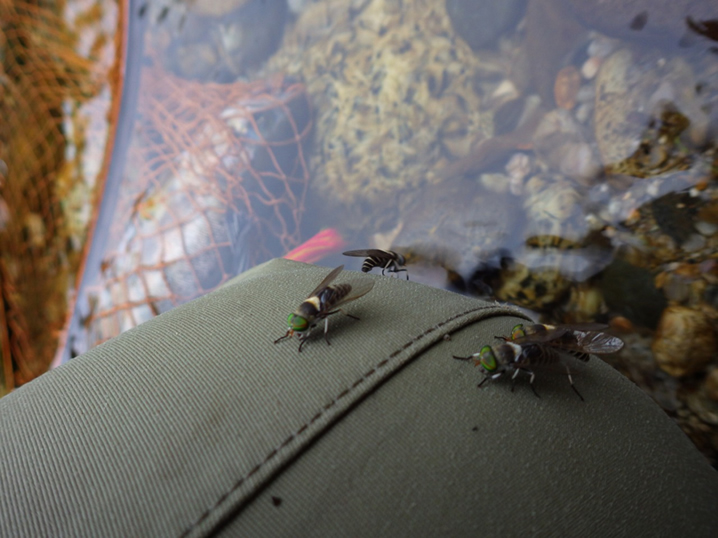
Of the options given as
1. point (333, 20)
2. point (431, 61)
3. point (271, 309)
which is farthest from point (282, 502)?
point (333, 20)

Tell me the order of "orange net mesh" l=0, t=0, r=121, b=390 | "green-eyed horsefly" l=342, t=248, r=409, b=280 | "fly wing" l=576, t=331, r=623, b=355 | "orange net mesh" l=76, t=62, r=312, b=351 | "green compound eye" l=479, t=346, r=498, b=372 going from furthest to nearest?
"orange net mesh" l=0, t=0, r=121, b=390
"orange net mesh" l=76, t=62, r=312, b=351
"green-eyed horsefly" l=342, t=248, r=409, b=280
"fly wing" l=576, t=331, r=623, b=355
"green compound eye" l=479, t=346, r=498, b=372

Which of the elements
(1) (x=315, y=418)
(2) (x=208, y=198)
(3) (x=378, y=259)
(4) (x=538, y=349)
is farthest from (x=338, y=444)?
(2) (x=208, y=198)

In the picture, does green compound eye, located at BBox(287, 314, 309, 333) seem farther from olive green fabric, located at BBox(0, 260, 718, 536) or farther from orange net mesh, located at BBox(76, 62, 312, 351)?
orange net mesh, located at BBox(76, 62, 312, 351)

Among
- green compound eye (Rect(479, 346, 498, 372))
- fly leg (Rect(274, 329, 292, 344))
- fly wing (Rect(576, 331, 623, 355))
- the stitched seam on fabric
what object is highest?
fly leg (Rect(274, 329, 292, 344))

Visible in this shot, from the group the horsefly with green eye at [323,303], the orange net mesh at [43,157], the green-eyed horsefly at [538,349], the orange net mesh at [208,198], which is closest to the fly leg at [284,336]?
the horsefly with green eye at [323,303]

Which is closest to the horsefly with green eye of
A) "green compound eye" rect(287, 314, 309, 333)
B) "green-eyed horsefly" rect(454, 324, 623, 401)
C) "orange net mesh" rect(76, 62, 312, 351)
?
"green compound eye" rect(287, 314, 309, 333)

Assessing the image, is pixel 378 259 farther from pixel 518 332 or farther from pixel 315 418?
pixel 315 418
